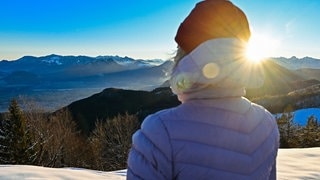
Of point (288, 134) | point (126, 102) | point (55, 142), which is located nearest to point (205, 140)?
point (288, 134)

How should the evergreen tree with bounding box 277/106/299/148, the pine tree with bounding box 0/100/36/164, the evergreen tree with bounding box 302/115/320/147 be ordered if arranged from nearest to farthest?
1. the evergreen tree with bounding box 302/115/320/147
2. the evergreen tree with bounding box 277/106/299/148
3. the pine tree with bounding box 0/100/36/164

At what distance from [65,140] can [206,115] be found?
107 feet

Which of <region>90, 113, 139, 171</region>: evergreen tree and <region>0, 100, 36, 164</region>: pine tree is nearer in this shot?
<region>0, 100, 36, 164</region>: pine tree

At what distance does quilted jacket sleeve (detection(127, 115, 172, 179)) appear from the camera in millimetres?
1449

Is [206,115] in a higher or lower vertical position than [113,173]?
higher

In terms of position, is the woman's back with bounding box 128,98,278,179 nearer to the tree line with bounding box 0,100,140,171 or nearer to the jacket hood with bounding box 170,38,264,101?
the jacket hood with bounding box 170,38,264,101

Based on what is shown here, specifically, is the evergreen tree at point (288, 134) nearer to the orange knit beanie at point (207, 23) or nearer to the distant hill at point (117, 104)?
the orange knit beanie at point (207, 23)

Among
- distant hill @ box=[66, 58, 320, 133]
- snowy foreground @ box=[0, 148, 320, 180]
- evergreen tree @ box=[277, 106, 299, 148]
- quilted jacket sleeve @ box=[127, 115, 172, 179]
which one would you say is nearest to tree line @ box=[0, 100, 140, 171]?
evergreen tree @ box=[277, 106, 299, 148]

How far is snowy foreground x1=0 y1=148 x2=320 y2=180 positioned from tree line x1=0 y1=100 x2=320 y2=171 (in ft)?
50.4

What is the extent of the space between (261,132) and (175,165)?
Answer: 0.44m

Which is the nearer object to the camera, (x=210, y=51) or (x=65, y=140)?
(x=210, y=51)

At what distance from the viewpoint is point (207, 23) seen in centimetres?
155

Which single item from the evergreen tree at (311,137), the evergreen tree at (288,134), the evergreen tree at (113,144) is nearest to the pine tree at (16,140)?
the evergreen tree at (113,144)

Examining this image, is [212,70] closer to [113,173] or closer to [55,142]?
[113,173]
